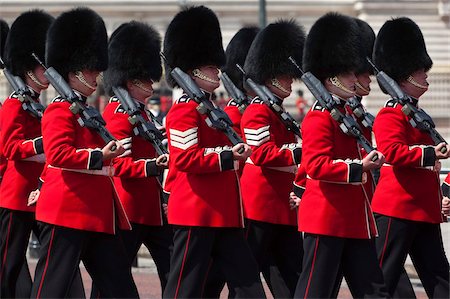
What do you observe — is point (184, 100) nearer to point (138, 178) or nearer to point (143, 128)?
point (143, 128)

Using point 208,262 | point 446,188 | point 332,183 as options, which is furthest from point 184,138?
point 446,188

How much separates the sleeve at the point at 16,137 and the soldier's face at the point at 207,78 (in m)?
0.96

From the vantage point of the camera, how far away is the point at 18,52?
7.57m

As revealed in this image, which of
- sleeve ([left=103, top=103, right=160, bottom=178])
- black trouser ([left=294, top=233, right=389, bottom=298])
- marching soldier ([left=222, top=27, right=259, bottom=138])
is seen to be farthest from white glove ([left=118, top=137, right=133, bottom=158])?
black trouser ([left=294, top=233, right=389, bottom=298])

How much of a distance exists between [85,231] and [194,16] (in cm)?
139

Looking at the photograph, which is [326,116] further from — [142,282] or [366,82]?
[142,282]

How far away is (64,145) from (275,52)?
1.87 metres

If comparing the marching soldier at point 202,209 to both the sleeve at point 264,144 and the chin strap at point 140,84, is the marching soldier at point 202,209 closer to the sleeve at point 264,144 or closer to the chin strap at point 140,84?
the sleeve at point 264,144

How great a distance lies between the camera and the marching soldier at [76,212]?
5941 mm

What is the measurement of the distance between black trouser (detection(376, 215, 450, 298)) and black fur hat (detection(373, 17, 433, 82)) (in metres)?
0.75

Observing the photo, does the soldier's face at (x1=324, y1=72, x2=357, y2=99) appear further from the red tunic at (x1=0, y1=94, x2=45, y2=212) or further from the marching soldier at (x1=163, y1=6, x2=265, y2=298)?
the red tunic at (x1=0, y1=94, x2=45, y2=212)

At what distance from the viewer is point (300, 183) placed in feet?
22.0

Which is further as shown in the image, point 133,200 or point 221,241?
point 133,200

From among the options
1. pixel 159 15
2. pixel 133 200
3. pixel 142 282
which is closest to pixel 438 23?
pixel 159 15
